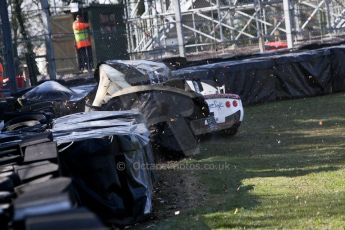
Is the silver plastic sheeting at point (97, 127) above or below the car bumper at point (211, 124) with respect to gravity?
above

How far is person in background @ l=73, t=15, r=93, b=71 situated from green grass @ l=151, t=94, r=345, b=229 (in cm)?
927

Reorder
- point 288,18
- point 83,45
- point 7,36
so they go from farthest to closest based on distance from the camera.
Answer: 1. point 288,18
2. point 83,45
3. point 7,36

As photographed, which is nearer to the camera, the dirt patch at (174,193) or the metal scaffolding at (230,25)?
the dirt patch at (174,193)

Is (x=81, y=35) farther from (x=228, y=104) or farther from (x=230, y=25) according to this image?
(x=228, y=104)

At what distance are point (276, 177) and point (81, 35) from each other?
17.2 meters

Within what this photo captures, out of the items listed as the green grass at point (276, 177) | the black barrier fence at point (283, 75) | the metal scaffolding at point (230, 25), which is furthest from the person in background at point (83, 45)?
the green grass at point (276, 177)

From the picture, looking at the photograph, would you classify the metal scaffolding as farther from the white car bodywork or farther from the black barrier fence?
the white car bodywork

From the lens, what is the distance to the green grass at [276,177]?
8180mm

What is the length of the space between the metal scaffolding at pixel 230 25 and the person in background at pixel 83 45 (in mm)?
1535

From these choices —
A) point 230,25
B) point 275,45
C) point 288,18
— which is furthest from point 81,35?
point 230,25

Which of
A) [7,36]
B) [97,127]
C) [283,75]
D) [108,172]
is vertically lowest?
[283,75]

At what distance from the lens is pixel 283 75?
76.4 ft

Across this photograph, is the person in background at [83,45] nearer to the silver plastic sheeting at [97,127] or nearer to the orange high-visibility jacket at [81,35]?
the orange high-visibility jacket at [81,35]

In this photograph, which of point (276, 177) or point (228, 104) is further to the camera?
point (228, 104)
